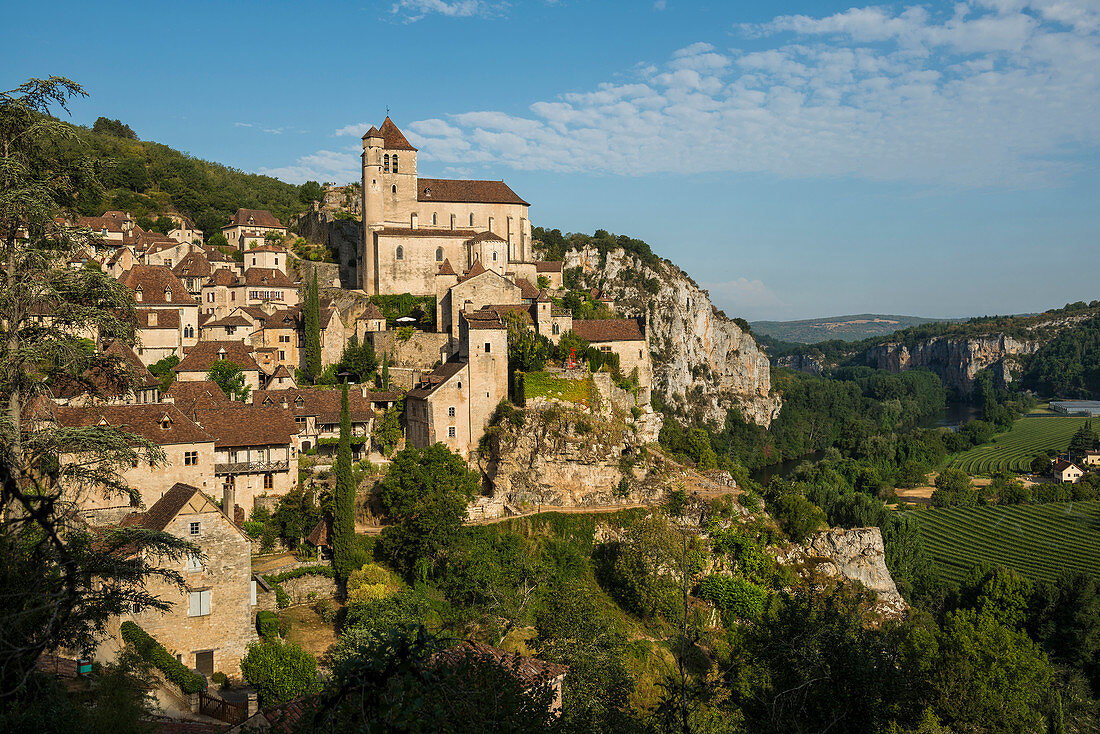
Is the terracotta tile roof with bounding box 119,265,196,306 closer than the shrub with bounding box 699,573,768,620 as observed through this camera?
No

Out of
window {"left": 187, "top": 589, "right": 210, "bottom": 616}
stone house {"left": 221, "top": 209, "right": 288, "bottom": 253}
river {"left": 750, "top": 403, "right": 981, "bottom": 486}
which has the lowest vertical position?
river {"left": 750, "top": 403, "right": 981, "bottom": 486}

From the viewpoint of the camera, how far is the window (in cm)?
2573

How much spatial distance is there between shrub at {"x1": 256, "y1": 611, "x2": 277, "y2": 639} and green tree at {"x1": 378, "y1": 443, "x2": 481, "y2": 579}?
8021 millimetres

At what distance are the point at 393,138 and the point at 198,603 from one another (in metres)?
50.5

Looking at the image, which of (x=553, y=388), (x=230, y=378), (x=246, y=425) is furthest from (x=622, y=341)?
(x=230, y=378)

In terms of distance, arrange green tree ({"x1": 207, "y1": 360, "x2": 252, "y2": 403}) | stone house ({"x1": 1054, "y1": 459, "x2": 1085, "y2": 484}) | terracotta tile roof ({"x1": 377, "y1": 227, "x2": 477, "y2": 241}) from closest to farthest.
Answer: green tree ({"x1": 207, "y1": 360, "x2": 252, "y2": 403}), terracotta tile roof ({"x1": 377, "y1": 227, "x2": 477, "y2": 241}), stone house ({"x1": 1054, "y1": 459, "x2": 1085, "y2": 484})

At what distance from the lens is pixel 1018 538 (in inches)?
2707

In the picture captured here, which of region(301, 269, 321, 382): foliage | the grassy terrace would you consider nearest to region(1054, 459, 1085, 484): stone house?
the grassy terrace

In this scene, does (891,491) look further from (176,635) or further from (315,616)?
(176,635)

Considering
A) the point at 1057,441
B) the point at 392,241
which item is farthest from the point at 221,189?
the point at 1057,441

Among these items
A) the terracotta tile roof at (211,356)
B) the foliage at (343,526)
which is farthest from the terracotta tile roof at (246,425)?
the terracotta tile roof at (211,356)

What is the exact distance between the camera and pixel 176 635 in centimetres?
2539

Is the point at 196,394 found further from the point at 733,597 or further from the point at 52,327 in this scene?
the point at 733,597

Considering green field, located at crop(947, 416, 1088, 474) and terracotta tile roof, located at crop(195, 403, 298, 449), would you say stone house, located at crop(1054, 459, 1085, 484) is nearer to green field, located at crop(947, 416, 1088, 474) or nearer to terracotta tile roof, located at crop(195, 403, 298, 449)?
green field, located at crop(947, 416, 1088, 474)
